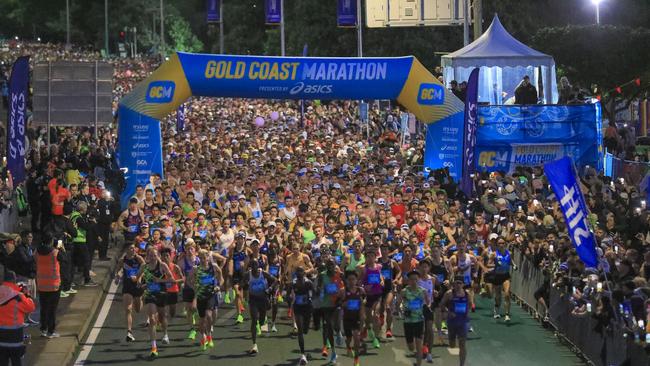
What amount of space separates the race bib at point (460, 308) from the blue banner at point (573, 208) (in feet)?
6.09

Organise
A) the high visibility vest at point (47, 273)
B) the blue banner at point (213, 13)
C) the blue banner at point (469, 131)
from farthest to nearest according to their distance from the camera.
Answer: the blue banner at point (213, 13), the blue banner at point (469, 131), the high visibility vest at point (47, 273)

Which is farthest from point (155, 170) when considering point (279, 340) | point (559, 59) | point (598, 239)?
point (559, 59)

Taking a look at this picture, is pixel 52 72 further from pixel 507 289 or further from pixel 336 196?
pixel 507 289

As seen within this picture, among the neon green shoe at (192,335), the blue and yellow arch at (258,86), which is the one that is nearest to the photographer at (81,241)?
the neon green shoe at (192,335)

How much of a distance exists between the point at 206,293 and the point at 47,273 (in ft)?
8.12

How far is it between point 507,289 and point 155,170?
10873 mm

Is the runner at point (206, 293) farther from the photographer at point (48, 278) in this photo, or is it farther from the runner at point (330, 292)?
the photographer at point (48, 278)

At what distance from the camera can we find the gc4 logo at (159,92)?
32.4 metres

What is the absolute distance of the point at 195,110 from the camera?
222ft

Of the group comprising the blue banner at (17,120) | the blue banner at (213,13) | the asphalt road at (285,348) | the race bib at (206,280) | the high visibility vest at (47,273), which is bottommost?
the asphalt road at (285,348)

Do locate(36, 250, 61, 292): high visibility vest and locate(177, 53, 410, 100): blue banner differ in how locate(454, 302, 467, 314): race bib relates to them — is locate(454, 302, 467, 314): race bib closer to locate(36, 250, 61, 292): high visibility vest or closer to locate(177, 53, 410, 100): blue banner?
Answer: locate(36, 250, 61, 292): high visibility vest

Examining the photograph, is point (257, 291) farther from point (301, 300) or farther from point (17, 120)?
point (17, 120)

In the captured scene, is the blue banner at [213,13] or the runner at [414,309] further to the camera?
the blue banner at [213,13]

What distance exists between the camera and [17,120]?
2886 cm
